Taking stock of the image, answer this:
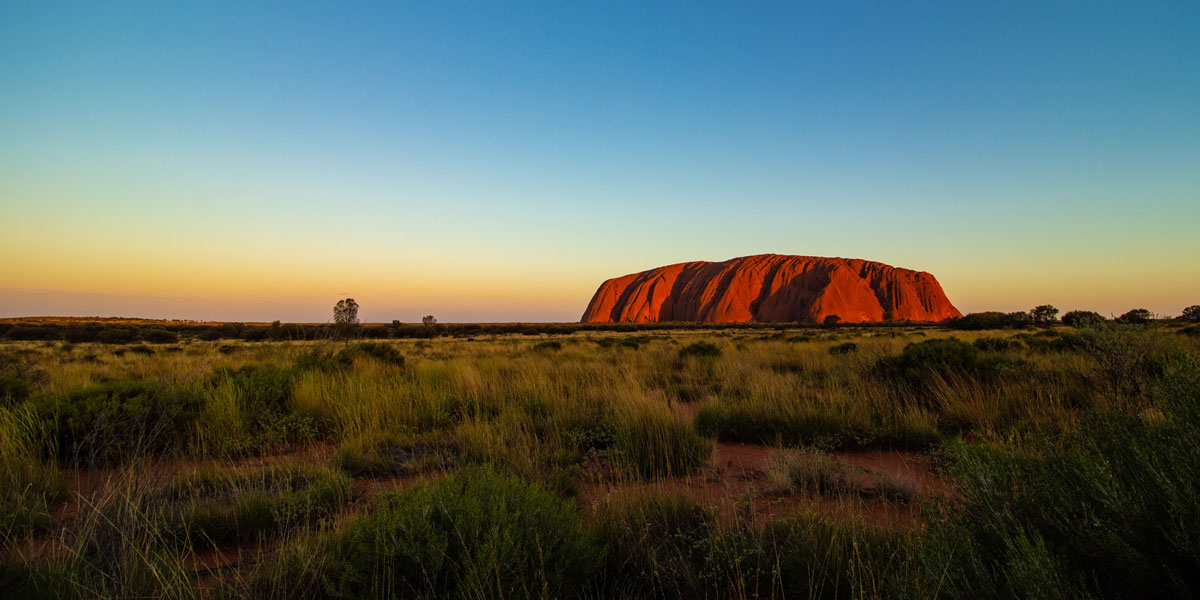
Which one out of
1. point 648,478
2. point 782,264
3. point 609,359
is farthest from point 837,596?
point 782,264

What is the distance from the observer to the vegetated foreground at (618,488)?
1700 mm

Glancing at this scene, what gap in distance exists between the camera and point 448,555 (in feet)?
6.99

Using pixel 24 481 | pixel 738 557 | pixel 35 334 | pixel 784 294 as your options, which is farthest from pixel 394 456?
pixel 784 294

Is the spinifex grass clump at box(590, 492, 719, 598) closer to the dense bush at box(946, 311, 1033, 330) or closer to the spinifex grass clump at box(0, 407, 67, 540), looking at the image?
the spinifex grass clump at box(0, 407, 67, 540)

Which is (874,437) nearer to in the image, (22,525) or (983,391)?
(983,391)

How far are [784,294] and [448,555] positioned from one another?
85723 mm

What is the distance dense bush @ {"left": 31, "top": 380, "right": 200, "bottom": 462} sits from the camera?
471 cm

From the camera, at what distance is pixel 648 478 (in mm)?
4254

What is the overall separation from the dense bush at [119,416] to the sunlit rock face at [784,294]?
76276mm

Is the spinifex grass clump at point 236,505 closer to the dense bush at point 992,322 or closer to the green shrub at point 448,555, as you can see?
the green shrub at point 448,555

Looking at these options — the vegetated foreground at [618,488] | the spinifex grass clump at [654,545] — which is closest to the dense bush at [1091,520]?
the vegetated foreground at [618,488]

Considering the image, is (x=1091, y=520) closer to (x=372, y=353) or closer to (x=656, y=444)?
(x=656, y=444)

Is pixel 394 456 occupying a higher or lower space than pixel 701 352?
lower

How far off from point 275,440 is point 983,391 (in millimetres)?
9002
